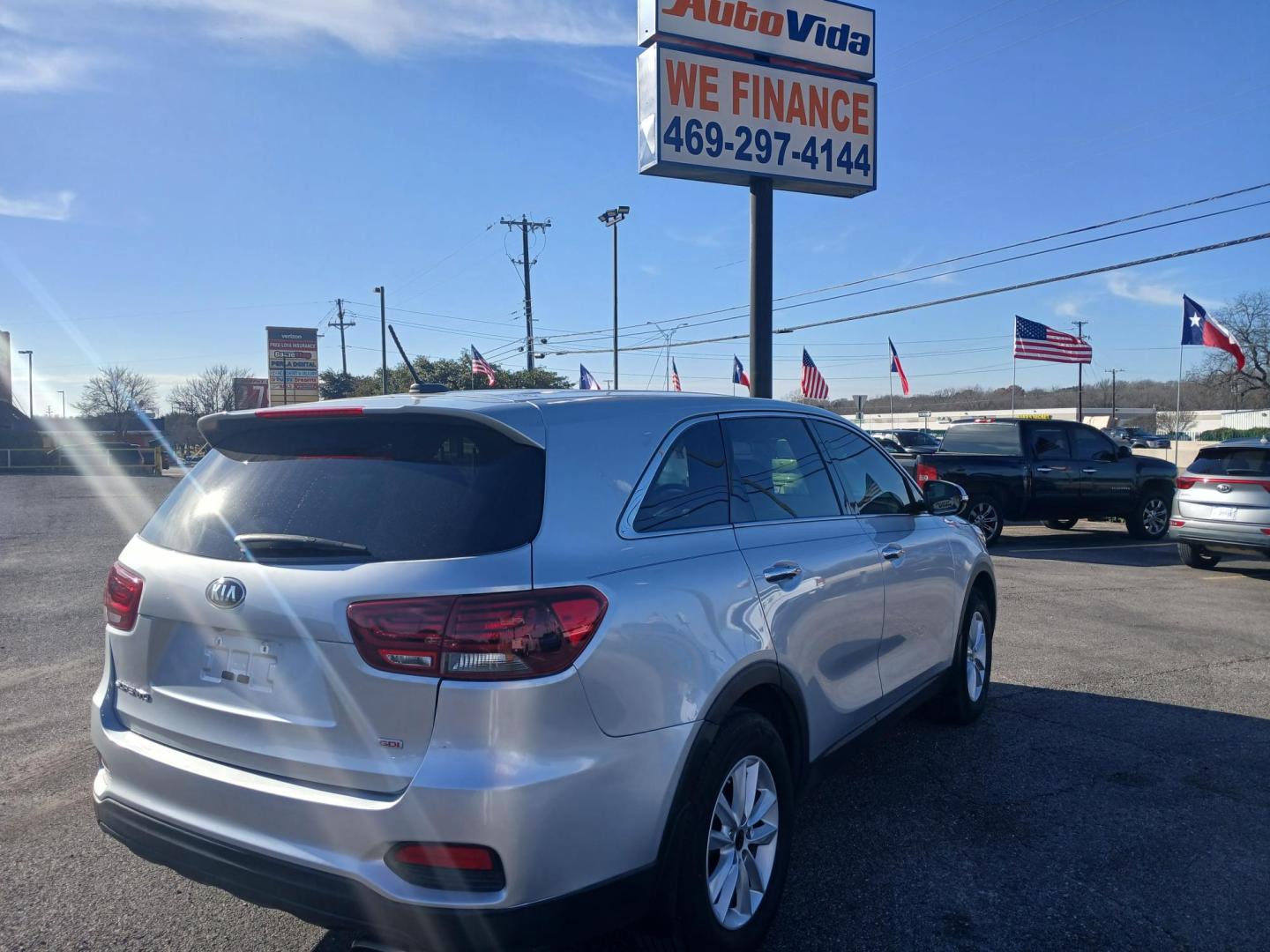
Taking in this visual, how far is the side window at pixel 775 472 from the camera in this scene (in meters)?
3.61

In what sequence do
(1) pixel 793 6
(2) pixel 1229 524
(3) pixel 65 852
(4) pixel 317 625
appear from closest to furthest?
(4) pixel 317 625 < (3) pixel 65 852 < (2) pixel 1229 524 < (1) pixel 793 6

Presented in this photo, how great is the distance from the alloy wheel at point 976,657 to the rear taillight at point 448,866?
12.2 ft

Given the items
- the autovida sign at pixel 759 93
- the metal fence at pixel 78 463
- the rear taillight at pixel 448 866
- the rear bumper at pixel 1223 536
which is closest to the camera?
the rear taillight at pixel 448 866

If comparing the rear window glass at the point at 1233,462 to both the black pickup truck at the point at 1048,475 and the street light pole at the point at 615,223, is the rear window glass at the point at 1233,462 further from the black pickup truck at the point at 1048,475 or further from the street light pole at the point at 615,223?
the street light pole at the point at 615,223

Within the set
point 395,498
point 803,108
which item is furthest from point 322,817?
point 803,108

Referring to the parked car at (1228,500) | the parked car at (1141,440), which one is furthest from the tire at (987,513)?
the parked car at (1141,440)

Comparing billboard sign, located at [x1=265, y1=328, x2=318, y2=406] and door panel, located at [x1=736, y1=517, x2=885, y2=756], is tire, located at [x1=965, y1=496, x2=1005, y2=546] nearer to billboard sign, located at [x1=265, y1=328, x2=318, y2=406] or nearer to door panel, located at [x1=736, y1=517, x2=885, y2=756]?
door panel, located at [x1=736, y1=517, x2=885, y2=756]

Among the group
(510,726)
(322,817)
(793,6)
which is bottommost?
(322,817)

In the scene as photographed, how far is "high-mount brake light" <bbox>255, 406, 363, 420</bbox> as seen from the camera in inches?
118

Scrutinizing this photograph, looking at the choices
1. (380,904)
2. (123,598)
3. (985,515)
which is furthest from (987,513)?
(380,904)

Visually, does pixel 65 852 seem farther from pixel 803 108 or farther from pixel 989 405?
pixel 989 405

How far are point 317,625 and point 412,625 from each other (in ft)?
0.99

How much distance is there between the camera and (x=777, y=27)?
1569cm

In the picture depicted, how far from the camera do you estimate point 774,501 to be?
148 inches
